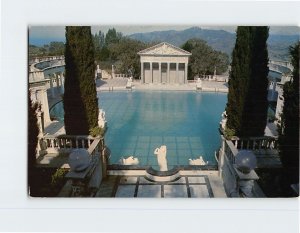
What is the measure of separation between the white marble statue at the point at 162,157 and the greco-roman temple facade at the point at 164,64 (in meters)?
1.45

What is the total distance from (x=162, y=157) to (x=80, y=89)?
2281mm

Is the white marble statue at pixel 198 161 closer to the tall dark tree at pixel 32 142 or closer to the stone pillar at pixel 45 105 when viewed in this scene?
the stone pillar at pixel 45 105

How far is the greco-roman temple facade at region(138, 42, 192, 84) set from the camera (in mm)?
6691

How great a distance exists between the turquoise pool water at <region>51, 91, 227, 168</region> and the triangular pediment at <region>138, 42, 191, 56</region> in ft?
2.75

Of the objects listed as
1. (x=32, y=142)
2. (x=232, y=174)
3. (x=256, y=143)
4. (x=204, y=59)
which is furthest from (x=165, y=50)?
(x=32, y=142)

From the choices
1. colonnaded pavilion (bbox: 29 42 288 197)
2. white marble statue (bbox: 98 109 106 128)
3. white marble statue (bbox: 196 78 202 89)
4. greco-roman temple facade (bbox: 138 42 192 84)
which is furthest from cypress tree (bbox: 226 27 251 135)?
white marble statue (bbox: 98 109 106 128)

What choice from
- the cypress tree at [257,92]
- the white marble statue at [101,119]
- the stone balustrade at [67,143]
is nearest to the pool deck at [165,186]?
the stone balustrade at [67,143]

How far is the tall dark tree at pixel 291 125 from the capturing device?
20.8 ft

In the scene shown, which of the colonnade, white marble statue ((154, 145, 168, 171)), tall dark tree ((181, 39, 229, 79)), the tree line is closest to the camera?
the tree line

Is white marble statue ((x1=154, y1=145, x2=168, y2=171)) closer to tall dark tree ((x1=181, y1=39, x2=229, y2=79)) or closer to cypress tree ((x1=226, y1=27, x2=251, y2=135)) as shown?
cypress tree ((x1=226, y1=27, x2=251, y2=135))

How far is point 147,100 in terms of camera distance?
7.12m

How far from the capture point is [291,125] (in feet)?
21.6
